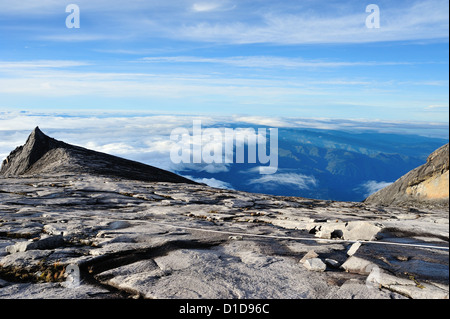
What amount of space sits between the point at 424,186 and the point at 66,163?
44.2m

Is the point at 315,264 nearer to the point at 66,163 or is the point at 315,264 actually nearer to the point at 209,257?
the point at 209,257

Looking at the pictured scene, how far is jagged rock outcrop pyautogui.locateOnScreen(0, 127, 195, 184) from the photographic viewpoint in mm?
43375

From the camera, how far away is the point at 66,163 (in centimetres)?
4572

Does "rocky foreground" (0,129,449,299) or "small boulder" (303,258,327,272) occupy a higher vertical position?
"small boulder" (303,258,327,272)

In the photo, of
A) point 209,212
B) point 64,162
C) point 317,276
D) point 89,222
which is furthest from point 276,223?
point 64,162

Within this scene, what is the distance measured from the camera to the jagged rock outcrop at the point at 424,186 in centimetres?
2791

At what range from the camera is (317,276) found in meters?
8.51

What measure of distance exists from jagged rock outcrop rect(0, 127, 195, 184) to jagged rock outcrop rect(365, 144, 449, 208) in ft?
96.6

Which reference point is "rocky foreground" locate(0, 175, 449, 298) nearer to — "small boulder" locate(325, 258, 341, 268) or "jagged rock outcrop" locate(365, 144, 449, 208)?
"small boulder" locate(325, 258, 341, 268)

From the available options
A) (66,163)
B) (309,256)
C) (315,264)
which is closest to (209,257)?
(309,256)

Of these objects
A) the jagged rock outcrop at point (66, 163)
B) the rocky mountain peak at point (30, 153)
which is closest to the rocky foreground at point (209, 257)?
the jagged rock outcrop at point (66, 163)

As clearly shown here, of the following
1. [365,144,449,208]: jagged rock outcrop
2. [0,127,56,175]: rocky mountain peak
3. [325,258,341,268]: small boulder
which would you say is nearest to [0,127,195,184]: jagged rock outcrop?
[0,127,56,175]: rocky mountain peak

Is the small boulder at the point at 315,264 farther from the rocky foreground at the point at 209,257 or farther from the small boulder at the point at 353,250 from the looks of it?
the small boulder at the point at 353,250
